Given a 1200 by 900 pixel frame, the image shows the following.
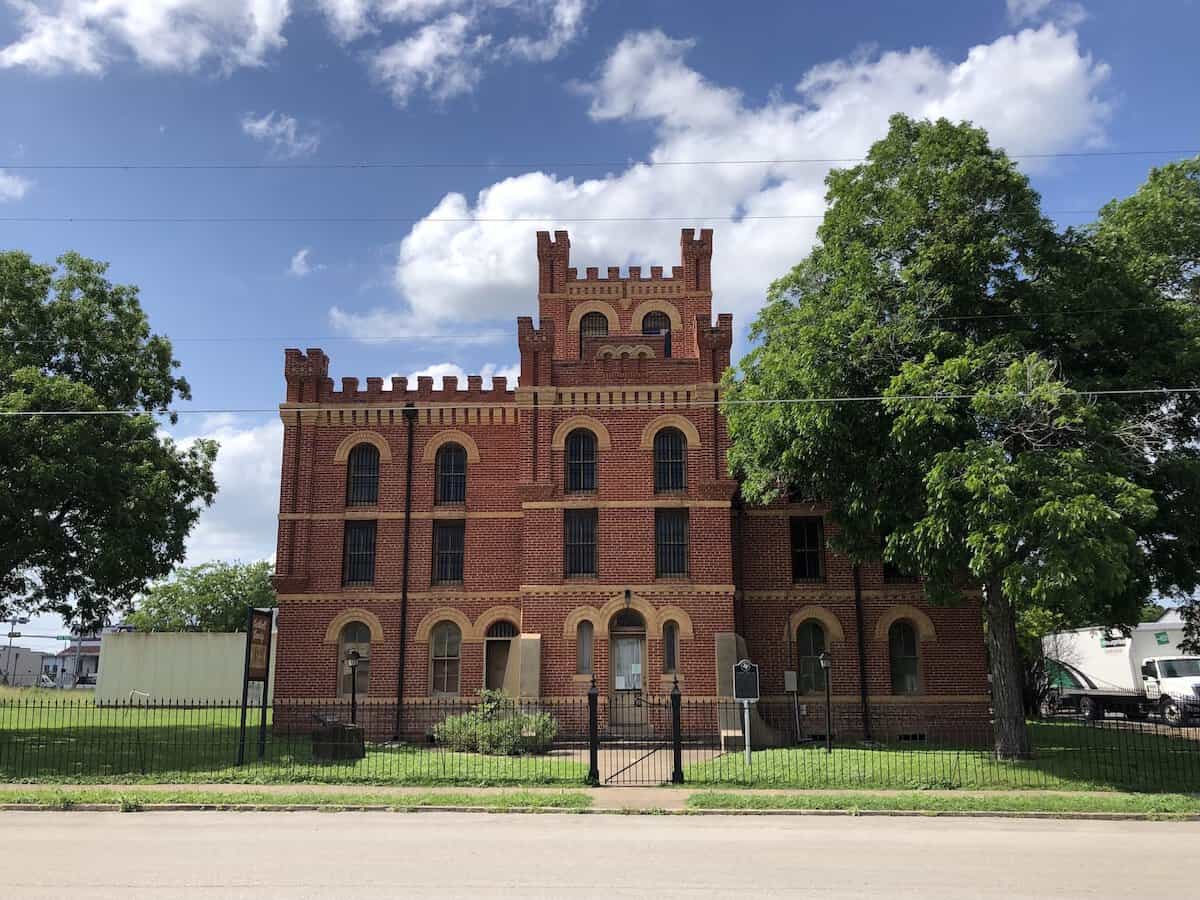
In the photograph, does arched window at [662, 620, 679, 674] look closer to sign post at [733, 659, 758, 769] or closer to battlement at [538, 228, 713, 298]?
sign post at [733, 659, 758, 769]

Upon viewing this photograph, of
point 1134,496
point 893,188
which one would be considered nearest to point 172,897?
point 1134,496

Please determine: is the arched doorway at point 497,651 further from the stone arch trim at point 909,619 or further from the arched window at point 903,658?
the arched window at point 903,658

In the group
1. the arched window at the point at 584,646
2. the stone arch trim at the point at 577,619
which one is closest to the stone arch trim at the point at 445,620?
the stone arch trim at the point at 577,619

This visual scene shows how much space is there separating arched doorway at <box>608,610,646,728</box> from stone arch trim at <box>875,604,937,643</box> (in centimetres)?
655

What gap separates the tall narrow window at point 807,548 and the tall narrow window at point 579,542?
5819 mm

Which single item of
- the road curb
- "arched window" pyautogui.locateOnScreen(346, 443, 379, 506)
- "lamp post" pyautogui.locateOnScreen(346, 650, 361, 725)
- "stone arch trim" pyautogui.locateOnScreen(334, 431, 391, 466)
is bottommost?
the road curb

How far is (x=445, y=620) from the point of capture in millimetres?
26609

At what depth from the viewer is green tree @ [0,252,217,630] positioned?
21625 mm

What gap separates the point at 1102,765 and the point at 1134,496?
5.90m

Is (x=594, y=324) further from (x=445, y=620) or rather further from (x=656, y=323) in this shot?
(x=445, y=620)

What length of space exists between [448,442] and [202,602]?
170ft

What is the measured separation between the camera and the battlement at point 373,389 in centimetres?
2759

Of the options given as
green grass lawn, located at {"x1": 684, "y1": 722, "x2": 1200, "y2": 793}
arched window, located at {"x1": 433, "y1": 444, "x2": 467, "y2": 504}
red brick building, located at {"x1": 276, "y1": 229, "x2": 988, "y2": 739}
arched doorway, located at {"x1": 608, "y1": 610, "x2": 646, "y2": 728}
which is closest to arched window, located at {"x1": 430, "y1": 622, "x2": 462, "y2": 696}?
red brick building, located at {"x1": 276, "y1": 229, "x2": 988, "y2": 739}

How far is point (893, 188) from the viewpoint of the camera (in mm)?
20891
